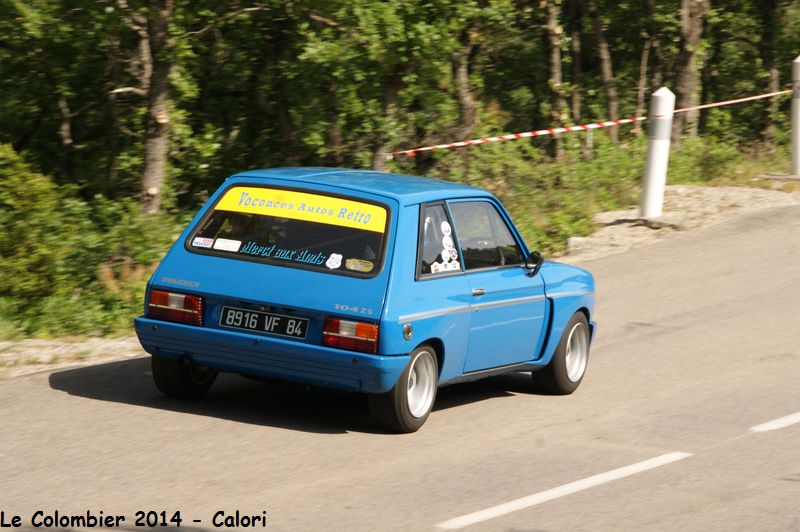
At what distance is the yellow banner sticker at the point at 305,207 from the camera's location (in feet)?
25.1

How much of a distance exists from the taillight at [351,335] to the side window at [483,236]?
3.99 feet

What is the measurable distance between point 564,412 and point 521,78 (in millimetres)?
21800

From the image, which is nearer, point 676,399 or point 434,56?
point 676,399

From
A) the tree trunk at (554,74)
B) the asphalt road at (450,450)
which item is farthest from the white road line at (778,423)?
the tree trunk at (554,74)

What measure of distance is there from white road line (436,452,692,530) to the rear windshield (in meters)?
1.72

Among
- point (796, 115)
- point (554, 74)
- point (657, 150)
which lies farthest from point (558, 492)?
point (554, 74)

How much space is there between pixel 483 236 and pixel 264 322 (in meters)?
1.87

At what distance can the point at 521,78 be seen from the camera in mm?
29641

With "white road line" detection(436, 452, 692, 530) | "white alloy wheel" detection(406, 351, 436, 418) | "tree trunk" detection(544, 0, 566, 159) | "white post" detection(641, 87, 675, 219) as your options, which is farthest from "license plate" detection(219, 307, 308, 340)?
"tree trunk" detection(544, 0, 566, 159)

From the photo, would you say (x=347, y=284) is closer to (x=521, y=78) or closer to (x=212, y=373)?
(x=212, y=373)

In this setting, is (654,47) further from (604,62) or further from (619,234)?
(619,234)

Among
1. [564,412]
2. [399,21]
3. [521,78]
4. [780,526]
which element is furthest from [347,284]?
[521,78]

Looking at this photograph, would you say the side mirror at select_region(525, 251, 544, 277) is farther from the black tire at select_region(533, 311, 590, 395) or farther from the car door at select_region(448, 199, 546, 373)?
the black tire at select_region(533, 311, 590, 395)

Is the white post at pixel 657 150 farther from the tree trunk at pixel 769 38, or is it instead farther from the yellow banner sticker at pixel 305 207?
the tree trunk at pixel 769 38
